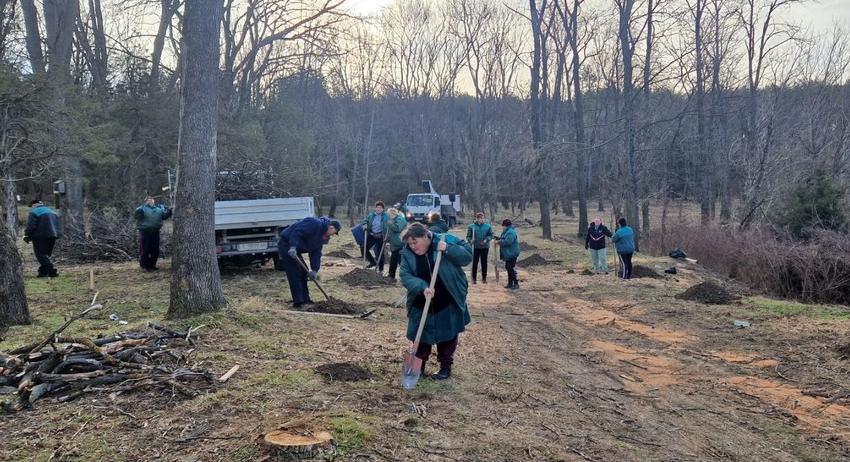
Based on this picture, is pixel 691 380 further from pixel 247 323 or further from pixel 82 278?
pixel 82 278

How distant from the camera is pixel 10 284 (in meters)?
7.78

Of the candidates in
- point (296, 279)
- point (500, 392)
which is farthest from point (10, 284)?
point (500, 392)

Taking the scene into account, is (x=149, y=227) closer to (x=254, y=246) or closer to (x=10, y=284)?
(x=254, y=246)

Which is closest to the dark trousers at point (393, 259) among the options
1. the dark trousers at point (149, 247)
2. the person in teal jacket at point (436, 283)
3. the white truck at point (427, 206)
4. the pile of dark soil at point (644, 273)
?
the dark trousers at point (149, 247)

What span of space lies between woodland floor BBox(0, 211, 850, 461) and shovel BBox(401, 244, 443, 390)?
10cm

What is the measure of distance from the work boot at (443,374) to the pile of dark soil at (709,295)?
6.99 meters

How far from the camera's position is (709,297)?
11109 mm

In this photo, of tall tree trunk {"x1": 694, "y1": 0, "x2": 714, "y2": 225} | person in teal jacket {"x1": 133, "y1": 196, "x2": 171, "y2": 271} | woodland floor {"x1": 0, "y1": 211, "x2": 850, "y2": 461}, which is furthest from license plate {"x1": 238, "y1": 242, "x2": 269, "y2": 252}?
tall tree trunk {"x1": 694, "y1": 0, "x2": 714, "y2": 225}

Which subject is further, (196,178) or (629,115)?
(629,115)

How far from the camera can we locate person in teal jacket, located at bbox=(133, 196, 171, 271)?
528 inches

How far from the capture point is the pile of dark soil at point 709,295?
432 inches

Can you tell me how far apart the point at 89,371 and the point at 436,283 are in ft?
10.0

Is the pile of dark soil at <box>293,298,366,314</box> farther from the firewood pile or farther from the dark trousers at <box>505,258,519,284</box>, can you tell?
the dark trousers at <box>505,258,519,284</box>

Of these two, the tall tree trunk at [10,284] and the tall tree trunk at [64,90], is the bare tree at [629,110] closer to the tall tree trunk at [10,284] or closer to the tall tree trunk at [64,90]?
the tall tree trunk at [64,90]
